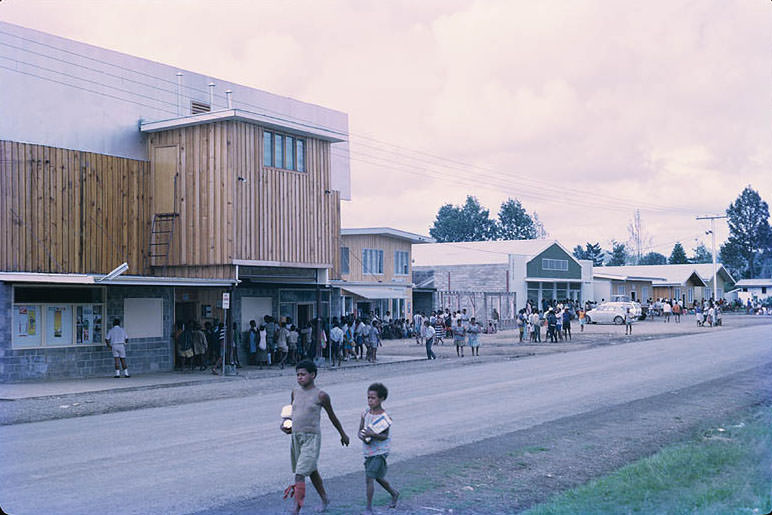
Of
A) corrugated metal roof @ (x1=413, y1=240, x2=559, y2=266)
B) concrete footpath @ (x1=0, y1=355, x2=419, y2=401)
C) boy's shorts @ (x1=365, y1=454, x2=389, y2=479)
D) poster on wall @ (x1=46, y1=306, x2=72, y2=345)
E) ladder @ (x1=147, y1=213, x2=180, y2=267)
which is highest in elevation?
corrugated metal roof @ (x1=413, y1=240, x2=559, y2=266)

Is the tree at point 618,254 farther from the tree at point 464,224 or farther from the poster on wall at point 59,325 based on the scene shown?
the poster on wall at point 59,325

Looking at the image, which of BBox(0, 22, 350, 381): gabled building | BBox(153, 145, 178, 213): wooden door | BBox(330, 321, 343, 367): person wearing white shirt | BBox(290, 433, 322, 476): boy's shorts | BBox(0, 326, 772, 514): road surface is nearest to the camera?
BBox(290, 433, 322, 476): boy's shorts

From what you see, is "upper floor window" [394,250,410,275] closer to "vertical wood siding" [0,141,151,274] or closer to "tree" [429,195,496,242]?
"vertical wood siding" [0,141,151,274]

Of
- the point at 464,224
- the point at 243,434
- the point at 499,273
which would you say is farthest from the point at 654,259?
the point at 243,434

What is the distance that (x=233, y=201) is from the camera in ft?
82.1

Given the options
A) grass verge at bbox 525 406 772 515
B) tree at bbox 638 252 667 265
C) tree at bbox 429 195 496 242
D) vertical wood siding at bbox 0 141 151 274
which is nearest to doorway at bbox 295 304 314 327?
vertical wood siding at bbox 0 141 151 274

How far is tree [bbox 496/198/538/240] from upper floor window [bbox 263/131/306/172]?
9679 centimetres

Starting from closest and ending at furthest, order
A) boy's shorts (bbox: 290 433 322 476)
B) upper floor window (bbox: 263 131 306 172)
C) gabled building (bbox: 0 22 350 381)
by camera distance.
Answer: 1. boy's shorts (bbox: 290 433 322 476)
2. gabled building (bbox: 0 22 350 381)
3. upper floor window (bbox: 263 131 306 172)

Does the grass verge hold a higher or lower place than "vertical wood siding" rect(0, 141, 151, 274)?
lower

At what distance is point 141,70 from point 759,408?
2390 centimetres

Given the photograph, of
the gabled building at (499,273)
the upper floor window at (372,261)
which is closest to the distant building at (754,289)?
the gabled building at (499,273)

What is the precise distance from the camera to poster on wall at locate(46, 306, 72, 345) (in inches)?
867

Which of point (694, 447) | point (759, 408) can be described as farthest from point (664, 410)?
point (694, 447)

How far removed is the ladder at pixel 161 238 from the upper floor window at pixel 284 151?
3.62 m
